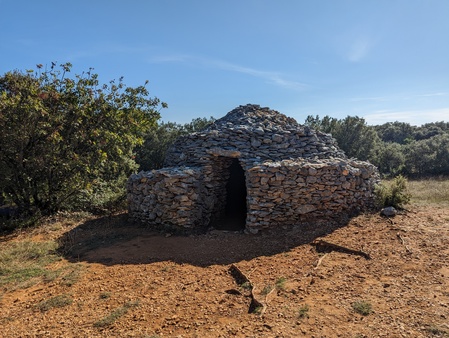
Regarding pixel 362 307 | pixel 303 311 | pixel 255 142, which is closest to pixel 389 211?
pixel 255 142

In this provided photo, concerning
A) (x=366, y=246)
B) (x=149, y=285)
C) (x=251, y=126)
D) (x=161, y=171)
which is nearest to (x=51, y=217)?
(x=161, y=171)

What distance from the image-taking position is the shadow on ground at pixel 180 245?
6.16 metres

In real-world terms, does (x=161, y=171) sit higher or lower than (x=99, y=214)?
higher

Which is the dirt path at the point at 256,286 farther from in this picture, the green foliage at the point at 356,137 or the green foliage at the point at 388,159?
the green foliage at the point at 388,159

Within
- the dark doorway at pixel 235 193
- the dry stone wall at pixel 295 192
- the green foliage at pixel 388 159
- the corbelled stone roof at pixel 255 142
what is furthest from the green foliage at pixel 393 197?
the green foliage at pixel 388 159

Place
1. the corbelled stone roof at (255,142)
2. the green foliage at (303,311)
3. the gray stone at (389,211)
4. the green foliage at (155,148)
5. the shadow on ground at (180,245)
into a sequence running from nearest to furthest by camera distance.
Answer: the green foliage at (303,311)
the shadow on ground at (180,245)
the gray stone at (389,211)
the corbelled stone roof at (255,142)
the green foliage at (155,148)

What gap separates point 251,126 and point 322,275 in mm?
5386

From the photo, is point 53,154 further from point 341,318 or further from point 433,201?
point 433,201

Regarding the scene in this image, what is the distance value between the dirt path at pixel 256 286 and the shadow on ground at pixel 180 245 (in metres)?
0.03

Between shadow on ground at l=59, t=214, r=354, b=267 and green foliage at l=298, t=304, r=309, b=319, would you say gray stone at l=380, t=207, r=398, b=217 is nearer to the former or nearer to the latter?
shadow on ground at l=59, t=214, r=354, b=267

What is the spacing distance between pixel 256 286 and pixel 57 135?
23.6ft

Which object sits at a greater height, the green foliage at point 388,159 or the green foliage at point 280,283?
the green foliage at point 388,159

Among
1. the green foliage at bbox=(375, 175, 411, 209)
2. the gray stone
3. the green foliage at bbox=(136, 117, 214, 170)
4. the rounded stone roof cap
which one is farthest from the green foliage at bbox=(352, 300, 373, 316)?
the green foliage at bbox=(136, 117, 214, 170)

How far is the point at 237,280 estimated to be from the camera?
5.08 m
